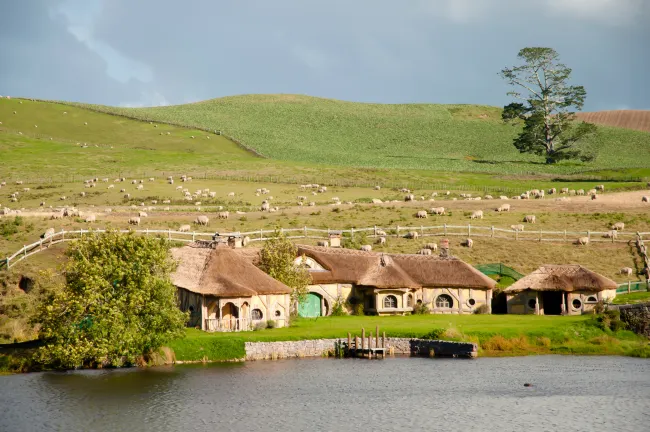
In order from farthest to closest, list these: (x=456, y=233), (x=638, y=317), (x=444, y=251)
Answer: (x=456, y=233) → (x=444, y=251) → (x=638, y=317)

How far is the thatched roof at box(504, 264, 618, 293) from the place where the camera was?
6331 cm

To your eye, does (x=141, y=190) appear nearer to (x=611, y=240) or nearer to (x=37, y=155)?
(x=37, y=155)

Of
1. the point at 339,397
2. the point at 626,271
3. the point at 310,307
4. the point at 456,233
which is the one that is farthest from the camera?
the point at 456,233

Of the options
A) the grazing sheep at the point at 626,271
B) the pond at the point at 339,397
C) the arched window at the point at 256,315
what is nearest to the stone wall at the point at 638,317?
the pond at the point at 339,397

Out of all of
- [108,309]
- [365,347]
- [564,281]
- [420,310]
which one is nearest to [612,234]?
[564,281]

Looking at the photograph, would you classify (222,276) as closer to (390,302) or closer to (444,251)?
(390,302)

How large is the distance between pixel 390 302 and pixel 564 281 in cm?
1046

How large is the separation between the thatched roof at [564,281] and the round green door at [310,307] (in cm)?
1181

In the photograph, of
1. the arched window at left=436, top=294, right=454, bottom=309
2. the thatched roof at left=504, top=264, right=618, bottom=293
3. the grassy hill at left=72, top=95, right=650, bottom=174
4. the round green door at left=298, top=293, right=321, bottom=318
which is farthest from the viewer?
the grassy hill at left=72, top=95, right=650, bottom=174

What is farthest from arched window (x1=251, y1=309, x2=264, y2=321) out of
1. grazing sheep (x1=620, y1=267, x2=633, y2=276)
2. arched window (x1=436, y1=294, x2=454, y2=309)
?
grazing sheep (x1=620, y1=267, x2=633, y2=276)

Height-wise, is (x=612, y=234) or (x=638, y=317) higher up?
(x=612, y=234)

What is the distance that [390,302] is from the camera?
64.7 meters

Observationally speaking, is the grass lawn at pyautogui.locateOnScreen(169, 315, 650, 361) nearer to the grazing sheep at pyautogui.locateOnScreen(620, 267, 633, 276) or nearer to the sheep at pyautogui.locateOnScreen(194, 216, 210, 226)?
the grazing sheep at pyautogui.locateOnScreen(620, 267, 633, 276)

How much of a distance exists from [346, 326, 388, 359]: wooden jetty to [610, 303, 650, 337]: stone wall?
14.2 m
